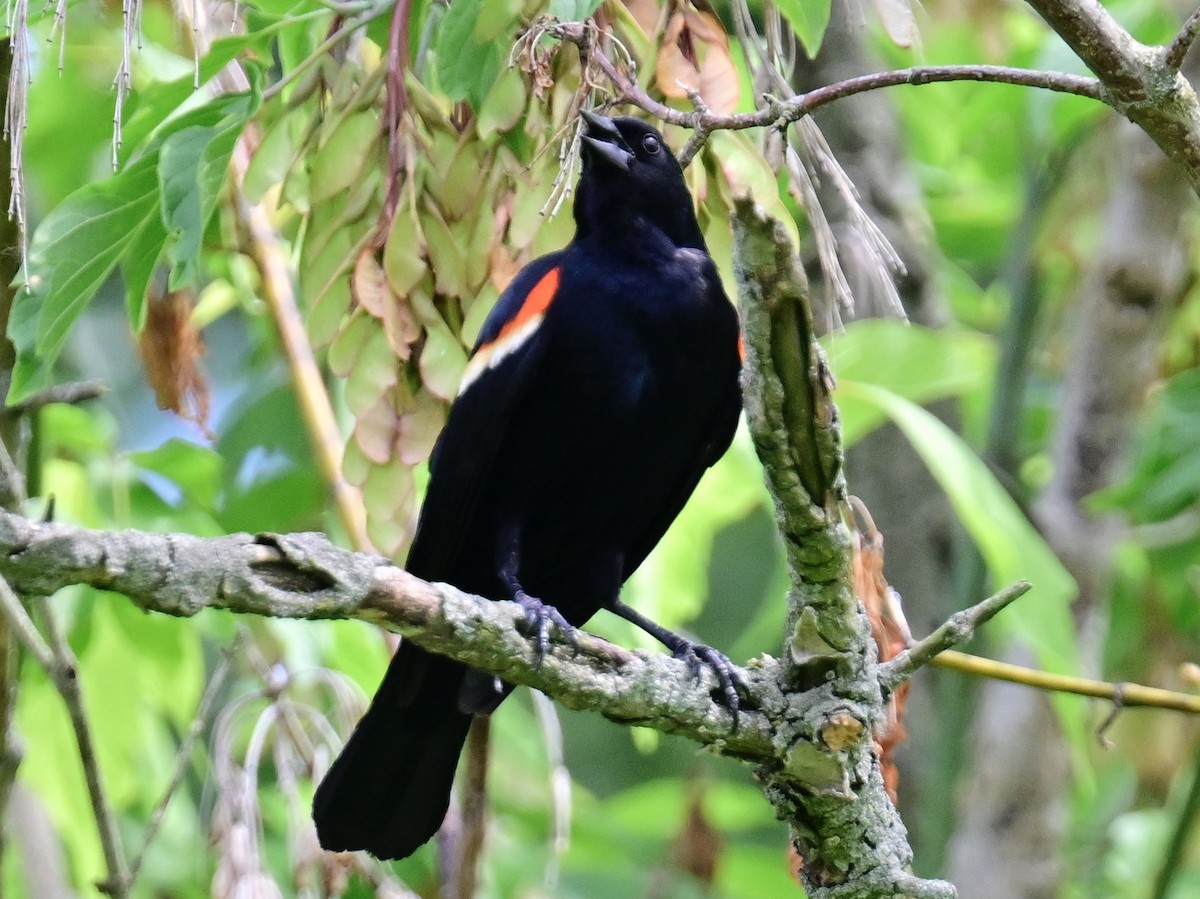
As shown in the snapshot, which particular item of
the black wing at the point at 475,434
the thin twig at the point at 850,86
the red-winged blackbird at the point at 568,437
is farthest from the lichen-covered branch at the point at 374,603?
the black wing at the point at 475,434

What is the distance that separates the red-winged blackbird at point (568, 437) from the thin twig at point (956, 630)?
665mm

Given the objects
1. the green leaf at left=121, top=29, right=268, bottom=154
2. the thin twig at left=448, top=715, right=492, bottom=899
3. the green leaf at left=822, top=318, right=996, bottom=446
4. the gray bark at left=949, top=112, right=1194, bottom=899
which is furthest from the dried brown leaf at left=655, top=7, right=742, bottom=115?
the gray bark at left=949, top=112, right=1194, bottom=899

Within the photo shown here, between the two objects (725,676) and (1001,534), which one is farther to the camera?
(1001,534)

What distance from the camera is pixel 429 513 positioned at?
2926 millimetres

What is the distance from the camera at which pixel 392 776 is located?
291 cm

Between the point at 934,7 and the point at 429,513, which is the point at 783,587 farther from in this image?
the point at 934,7

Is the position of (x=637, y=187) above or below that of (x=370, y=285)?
above

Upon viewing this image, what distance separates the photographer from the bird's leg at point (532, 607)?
6.55 feet

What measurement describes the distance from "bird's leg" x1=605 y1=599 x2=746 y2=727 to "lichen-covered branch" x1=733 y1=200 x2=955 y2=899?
78 millimetres

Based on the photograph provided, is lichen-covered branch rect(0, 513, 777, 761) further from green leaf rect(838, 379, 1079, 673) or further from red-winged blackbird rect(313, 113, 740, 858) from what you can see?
green leaf rect(838, 379, 1079, 673)

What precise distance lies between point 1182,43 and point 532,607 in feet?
4.34

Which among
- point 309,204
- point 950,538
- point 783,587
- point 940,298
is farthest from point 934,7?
point 309,204

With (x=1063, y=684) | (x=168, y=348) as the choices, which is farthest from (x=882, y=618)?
(x=168, y=348)

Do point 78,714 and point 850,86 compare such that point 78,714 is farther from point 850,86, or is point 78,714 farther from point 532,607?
point 850,86
